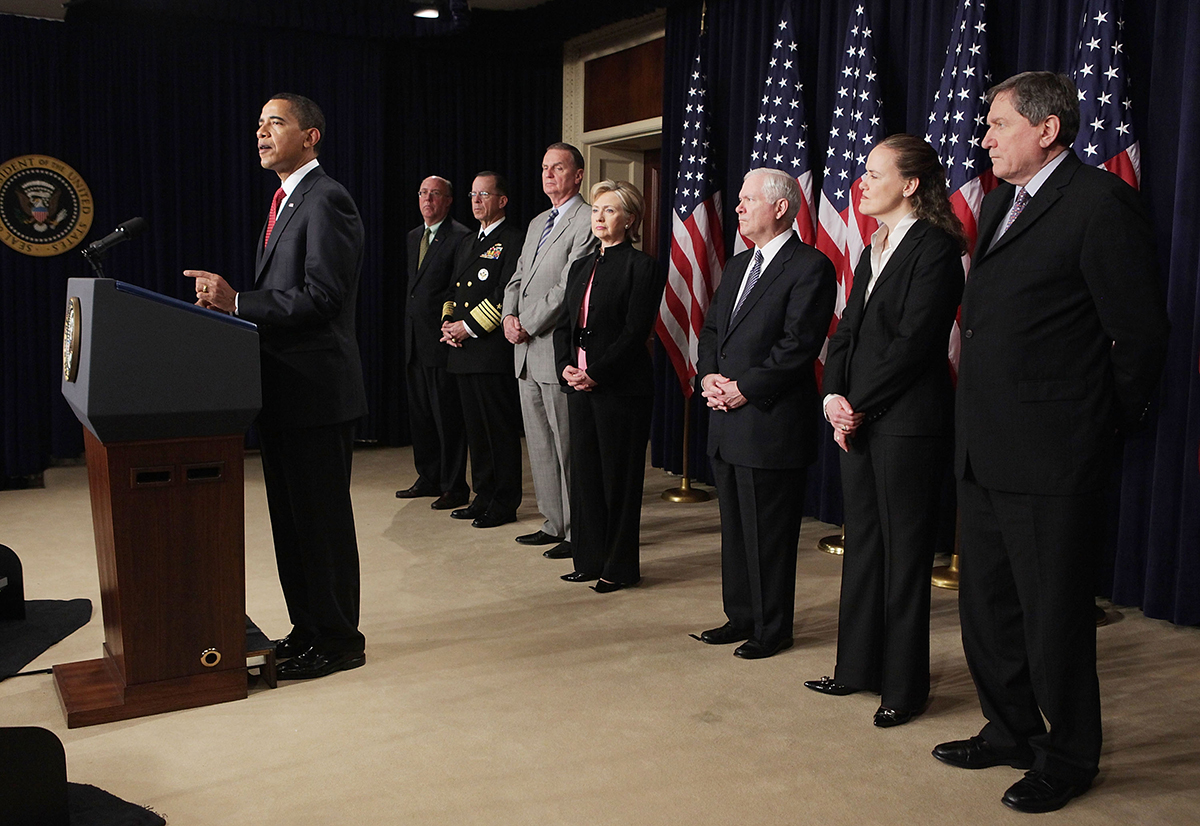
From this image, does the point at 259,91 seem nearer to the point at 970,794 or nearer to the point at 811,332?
the point at 811,332

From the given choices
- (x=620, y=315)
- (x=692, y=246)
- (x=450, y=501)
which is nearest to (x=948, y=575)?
(x=620, y=315)

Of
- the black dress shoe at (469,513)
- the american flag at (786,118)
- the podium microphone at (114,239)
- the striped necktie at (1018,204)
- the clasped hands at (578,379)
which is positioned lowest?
the black dress shoe at (469,513)

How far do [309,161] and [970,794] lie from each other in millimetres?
2479

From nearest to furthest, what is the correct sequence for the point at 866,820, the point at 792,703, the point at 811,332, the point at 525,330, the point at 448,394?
1. the point at 866,820
2. the point at 792,703
3. the point at 811,332
4. the point at 525,330
5. the point at 448,394

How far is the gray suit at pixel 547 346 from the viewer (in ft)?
15.1

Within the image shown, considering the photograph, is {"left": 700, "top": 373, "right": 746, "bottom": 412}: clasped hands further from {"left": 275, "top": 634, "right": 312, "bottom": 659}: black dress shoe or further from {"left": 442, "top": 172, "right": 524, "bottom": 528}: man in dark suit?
{"left": 442, "top": 172, "right": 524, "bottom": 528}: man in dark suit

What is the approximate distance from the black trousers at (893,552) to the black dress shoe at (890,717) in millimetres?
14

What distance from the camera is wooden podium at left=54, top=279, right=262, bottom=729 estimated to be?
8.59 ft

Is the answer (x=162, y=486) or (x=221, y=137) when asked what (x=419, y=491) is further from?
(x=162, y=486)

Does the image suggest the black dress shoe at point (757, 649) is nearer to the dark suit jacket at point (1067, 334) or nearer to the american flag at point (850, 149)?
the dark suit jacket at point (1067, 334)

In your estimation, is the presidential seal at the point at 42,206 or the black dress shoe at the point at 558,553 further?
the presidential seal at the point at 42,206

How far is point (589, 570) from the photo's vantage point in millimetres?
4289

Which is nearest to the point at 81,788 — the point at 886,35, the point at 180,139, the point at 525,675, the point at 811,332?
the point at 525,675

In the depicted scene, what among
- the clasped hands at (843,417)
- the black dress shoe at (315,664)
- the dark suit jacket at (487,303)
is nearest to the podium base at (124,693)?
the black dress shoe at (315,664)
